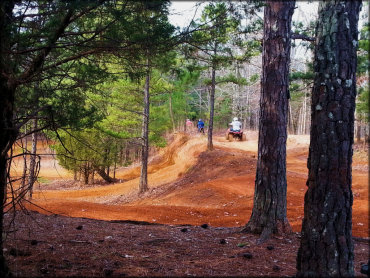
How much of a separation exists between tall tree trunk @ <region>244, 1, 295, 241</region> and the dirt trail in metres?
1.98

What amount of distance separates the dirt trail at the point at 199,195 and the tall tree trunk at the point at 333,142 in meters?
4.45

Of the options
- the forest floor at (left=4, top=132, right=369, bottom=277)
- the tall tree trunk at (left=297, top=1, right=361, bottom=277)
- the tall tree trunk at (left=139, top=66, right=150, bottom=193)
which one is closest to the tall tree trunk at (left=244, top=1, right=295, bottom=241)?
the forest floor at (left=4, top=132, right=369, bottom=277)

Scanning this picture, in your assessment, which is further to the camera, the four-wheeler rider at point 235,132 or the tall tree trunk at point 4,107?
the four-wheeler rider at point 235,132

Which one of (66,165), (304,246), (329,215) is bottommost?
(66,165)

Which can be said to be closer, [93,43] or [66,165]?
[93,43]

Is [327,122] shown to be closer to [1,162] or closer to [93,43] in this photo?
[1,162]

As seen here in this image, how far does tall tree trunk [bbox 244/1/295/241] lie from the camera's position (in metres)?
6.18

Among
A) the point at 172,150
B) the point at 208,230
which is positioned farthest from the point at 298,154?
the point at 208,230

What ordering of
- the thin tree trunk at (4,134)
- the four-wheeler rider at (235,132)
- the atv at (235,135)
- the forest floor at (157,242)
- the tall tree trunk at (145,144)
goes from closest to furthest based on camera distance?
the thin tree trunk at (4,134) → the forest floor at (157,242) → the tall tree trunk at (145,144) → the four-wheeler rider at (235,132) → the atv at (235,135)

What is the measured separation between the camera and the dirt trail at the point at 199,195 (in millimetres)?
10930

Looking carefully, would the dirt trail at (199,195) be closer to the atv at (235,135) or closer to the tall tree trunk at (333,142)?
the atv at (235,135)

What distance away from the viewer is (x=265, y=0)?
5.86 metres

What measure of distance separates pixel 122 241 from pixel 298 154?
21716 millimetres

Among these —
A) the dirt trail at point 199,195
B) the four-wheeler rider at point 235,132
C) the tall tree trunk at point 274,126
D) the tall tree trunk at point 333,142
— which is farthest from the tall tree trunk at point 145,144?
the tall tree trunk at point 333,142
